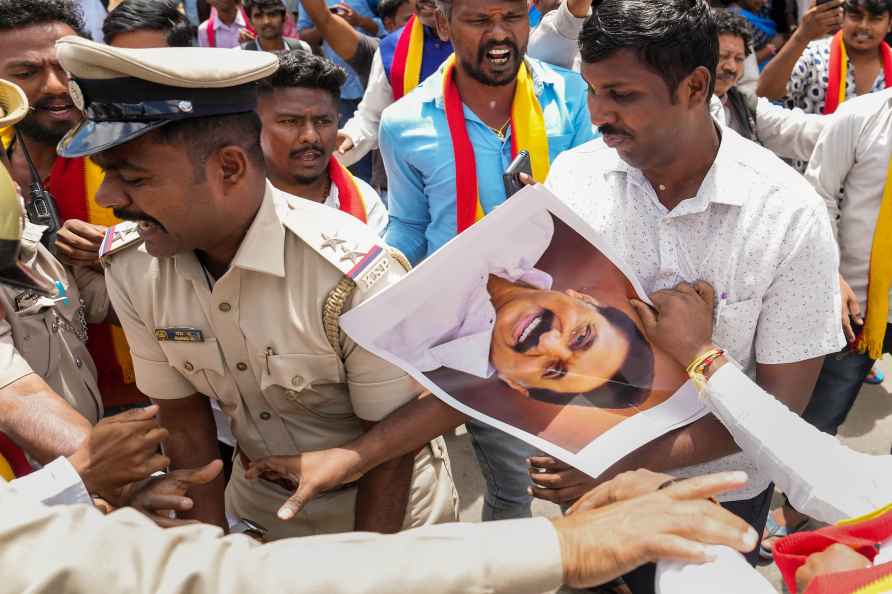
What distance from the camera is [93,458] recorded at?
1663 millimetres

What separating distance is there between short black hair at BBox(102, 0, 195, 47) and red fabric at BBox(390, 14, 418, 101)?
3.00 ft

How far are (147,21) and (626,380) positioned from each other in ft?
8.99

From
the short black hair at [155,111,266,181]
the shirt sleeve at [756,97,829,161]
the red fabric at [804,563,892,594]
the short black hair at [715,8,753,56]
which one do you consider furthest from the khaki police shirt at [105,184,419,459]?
the short black hair at [715,8,753,56]

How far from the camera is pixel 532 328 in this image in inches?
61.7

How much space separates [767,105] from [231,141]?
2.72m

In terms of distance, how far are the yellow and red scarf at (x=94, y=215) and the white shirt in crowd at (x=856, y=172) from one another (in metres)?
2.35

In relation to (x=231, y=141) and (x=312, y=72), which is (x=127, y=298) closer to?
(x=231, y=141)

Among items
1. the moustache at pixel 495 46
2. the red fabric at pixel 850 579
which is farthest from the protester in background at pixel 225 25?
the red fabric at pixel 850 579

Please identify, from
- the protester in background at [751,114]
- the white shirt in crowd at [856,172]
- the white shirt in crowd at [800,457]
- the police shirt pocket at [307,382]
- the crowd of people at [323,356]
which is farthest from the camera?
the protester in background at [751,114]

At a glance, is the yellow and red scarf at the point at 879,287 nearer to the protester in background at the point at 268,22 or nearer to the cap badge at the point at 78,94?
the cap badge at the point at 78,94

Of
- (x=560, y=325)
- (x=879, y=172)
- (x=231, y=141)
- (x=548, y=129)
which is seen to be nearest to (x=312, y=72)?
Result: (x=548, y=129)

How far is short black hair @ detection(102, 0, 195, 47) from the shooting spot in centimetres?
338

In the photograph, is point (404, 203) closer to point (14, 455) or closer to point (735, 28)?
point (14, 455)

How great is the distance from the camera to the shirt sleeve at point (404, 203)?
2.97m
